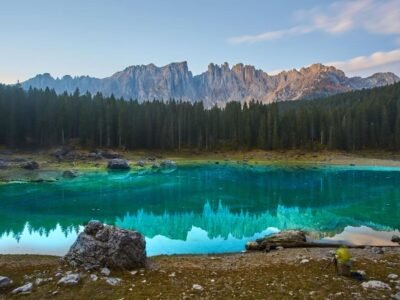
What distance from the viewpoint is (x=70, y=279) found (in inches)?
605

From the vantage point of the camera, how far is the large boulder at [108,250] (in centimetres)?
1750

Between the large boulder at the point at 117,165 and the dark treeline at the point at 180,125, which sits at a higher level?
the dark treeline at the point at 180,125

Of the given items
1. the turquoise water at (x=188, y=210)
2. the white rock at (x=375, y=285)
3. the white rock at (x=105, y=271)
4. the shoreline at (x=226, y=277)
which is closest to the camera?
the shoreline at (x=226, y=277)

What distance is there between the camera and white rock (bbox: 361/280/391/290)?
47.7ft

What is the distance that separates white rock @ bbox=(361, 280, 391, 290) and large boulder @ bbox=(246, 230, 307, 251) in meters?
8.60

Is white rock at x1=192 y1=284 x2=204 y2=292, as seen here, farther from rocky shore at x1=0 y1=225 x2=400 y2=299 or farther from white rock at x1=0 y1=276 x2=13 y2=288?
white rock at x1=0 y1=276 x2=13 y2=288

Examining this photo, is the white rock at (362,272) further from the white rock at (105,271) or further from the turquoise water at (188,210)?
the white rock at (105,271)

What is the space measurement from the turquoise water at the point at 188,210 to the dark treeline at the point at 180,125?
5837 centimetres

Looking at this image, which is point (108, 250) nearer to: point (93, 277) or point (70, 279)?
point (93, 277)

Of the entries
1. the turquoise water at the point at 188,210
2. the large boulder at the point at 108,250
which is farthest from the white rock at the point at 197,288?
the turquoise water at the point at 188,210

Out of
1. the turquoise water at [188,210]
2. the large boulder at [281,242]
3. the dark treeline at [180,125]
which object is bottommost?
the turquoise water at [188,210]

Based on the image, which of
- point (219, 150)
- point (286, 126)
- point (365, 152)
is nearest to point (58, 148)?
point (219, 150)

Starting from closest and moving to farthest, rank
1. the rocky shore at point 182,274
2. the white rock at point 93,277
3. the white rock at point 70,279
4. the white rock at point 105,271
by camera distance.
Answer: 1. the rocky shore at point 182,274
2. the white rock at point 70,279
3. the white rock at point 93,277
4. the white rock at point 105,271

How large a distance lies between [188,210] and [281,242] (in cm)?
1871
